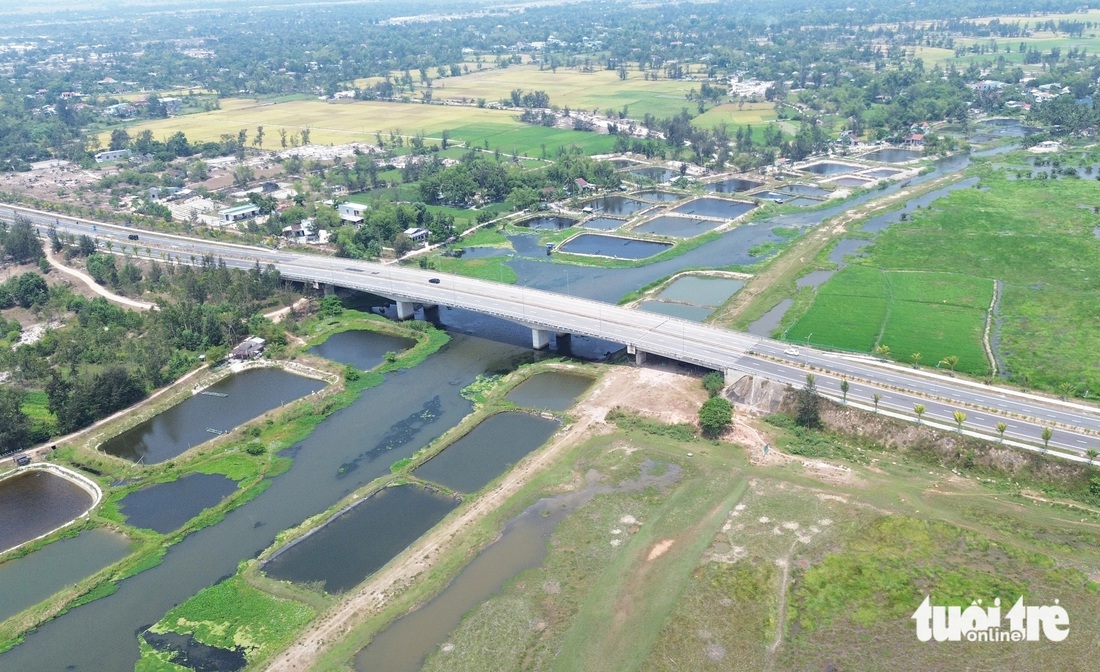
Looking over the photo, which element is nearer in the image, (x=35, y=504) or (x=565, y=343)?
(x=35, y=504)

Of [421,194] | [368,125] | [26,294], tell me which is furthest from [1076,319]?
[368,125]

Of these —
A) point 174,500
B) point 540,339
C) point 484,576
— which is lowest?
point 484,576

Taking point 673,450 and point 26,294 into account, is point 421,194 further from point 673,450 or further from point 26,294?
point 673,450

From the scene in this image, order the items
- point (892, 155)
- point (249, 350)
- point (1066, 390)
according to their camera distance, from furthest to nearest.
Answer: point (892, 155) → point (249, 350) → point (1066, 390)

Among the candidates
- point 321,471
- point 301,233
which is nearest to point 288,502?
point 321,471

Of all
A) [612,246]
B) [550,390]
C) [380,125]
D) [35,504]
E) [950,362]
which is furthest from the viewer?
[380,125]

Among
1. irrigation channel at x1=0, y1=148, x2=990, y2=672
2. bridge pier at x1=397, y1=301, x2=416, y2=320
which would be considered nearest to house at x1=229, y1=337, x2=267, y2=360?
irrigation channel at x1=0, y1=148, x2=990, y2=672

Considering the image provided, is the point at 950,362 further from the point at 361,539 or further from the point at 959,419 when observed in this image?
the point at 361,539
